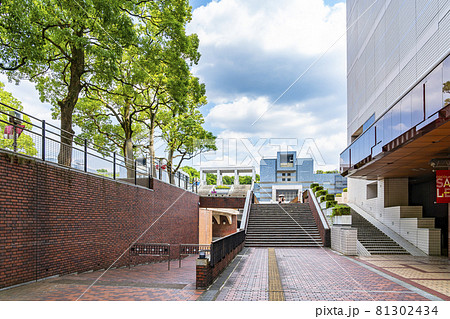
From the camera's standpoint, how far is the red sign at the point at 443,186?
11.8 metres

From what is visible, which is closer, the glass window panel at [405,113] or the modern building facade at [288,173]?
the glass window panel at [405,113]

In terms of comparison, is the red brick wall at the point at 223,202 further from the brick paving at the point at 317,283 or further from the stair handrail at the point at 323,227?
the brick paving at the point at 317,283

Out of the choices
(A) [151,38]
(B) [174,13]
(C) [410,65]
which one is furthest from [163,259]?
(C) [410,65]

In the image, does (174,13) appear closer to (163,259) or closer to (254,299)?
(163,259)

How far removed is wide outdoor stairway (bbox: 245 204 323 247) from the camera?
1961 cm

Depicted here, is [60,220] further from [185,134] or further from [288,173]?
[288,173]

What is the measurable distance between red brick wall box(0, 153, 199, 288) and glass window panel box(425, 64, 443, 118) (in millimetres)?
10209

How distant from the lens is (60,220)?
32.3 feet

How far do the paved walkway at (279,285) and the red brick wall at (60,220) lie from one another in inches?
21.4

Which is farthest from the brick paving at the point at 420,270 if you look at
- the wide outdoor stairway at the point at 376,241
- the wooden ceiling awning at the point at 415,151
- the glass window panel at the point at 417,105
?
the glass window panel at the point at 417,105

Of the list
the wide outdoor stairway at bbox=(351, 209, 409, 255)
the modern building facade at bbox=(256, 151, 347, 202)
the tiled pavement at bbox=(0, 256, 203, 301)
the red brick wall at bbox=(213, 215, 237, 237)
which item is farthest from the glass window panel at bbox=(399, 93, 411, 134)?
the modern building facade at bbox=(256, 151, 347, 202)

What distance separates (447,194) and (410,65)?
6.75 meters

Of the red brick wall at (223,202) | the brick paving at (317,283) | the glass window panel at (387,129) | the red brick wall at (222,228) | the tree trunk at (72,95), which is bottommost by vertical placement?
the red brick wall at (222,228)

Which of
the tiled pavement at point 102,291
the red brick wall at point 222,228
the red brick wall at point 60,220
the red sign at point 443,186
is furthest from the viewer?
the red brick wall at point 222,228
